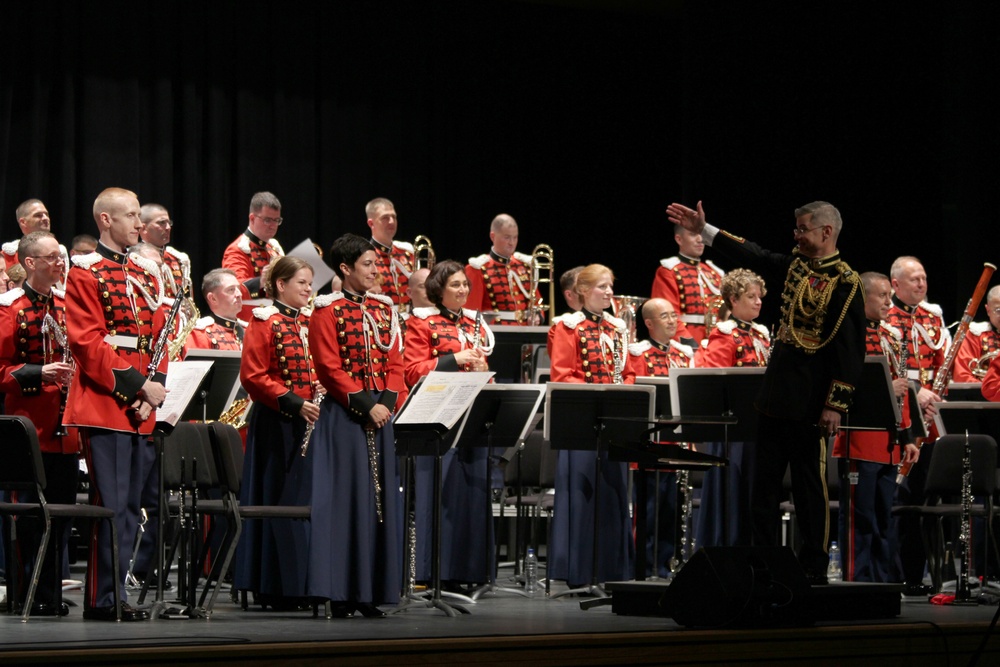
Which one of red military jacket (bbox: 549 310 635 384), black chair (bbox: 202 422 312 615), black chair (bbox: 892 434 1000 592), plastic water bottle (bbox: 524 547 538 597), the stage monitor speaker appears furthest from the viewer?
red military jacket (bbox: 549 310 635 384)

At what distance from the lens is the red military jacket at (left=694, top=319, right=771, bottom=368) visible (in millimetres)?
8383

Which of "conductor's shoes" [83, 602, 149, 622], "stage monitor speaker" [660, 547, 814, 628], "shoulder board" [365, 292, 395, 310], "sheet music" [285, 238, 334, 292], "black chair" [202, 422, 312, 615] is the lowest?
"conductor's shoes" [83, 602, 149, 622]

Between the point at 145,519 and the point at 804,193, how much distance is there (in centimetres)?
645

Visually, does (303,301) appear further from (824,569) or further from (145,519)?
(824,569)

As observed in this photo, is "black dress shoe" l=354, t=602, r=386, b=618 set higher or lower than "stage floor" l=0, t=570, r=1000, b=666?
lower

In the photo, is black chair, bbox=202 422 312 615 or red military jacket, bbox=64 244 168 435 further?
black chair, bbox=202 422 312 615

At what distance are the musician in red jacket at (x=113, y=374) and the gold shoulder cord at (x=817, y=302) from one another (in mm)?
2880

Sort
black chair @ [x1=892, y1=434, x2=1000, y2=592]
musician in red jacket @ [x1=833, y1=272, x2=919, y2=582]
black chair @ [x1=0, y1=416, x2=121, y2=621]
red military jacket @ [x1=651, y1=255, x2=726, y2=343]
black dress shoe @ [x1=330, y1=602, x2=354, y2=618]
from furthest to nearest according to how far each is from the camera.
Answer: red military jacket @ [x1=651, y1=255, x2=726, y2=343] → musician in red jacket @ [x1=833, y1=272, x2=919, y2=582] → black chair @ [x1=892, y1=434, x2=1000, y2=592] → black dress shoe @ [x1=330, y1=602, x2=354, y2=618] → black chair @ [x1=0, y1=416, x2=121, y2=621]

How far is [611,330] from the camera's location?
27.6 feet

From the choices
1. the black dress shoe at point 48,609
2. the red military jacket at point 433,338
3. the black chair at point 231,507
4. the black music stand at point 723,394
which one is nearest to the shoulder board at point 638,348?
the red military jacket at point 433,338

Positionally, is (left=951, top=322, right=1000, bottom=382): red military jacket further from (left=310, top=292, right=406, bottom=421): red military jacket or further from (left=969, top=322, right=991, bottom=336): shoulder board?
(left=310, top=292, right=406, bottom=421): red military jacket

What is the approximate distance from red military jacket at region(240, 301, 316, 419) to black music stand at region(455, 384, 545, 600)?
81cm

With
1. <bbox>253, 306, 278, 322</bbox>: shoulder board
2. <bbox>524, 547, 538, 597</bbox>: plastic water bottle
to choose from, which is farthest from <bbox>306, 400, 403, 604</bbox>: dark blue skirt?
<bbox>524, 547, 538, 597</bbox>: plastic water bottle

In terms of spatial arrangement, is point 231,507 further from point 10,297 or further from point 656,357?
point 656,357
